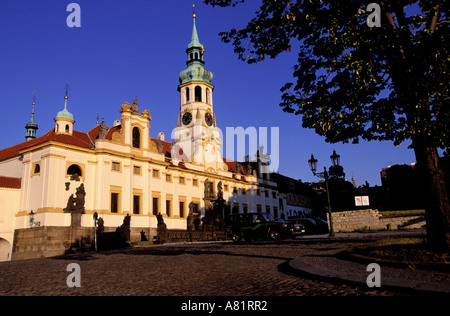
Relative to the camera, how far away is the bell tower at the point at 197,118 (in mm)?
49781

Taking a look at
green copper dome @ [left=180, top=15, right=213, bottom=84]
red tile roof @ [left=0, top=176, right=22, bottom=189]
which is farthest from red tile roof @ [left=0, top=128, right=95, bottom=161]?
green copper dome @ [left=180, top=15, right=213, bottom=84]

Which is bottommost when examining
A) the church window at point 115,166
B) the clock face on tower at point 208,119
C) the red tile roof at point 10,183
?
the red tile roof at point 10,183

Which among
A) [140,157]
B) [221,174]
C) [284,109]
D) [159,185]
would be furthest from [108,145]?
[284,109]

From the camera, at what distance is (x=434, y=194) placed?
7.70m

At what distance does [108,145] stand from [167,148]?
14.5 m

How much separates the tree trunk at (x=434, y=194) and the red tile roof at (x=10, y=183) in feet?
113

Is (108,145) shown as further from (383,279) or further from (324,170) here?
(383,279)

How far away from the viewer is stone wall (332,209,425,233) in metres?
27.8

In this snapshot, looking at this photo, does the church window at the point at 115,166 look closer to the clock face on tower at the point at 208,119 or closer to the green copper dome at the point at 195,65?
the clock face on tower at the point at 208,119

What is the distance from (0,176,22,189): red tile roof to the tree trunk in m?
34.4

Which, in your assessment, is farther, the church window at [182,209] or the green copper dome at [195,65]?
the green copper dome at [195,65]

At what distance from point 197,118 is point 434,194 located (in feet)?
148

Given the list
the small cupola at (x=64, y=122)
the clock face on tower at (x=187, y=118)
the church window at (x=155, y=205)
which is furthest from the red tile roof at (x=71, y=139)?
the church window at (x=155, y=205)

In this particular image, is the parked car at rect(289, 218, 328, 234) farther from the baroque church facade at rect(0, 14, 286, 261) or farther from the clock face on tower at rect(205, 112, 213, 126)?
the clock face on tower at rect(205, 112, 213, 126)
